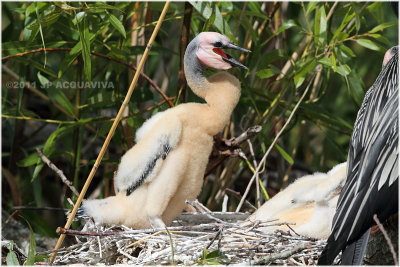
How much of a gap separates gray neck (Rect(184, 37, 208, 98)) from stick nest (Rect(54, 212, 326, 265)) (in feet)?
1.89

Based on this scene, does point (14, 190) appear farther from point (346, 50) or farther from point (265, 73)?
point (346, 50)

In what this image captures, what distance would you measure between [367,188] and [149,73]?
2111 mm

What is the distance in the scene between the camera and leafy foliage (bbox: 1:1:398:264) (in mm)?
3218

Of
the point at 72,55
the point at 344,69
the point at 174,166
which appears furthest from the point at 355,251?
the point at 72,55

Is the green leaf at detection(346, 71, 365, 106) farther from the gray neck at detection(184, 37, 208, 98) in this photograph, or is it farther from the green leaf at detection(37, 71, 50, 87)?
the green leaf at detection(37, 71, 50, 87)

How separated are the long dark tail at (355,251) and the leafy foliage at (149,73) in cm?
106

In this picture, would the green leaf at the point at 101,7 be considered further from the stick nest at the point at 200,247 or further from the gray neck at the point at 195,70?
the stick nest at the point at 200,247

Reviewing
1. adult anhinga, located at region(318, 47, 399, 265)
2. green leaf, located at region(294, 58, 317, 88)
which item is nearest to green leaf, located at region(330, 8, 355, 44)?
green leaf, located at region(294, 58, 317, 88)

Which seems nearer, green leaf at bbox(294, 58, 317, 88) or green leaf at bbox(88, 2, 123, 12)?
green leaf at bbox(88, 2, 123, 12)

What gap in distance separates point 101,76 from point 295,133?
47.2 inches

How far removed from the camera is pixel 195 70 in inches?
117

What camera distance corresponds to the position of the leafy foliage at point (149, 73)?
10.6 feet

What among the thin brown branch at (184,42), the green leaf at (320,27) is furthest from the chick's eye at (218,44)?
the green leaf at (320,27)

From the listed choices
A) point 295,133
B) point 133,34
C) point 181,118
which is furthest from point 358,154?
point 295,133
